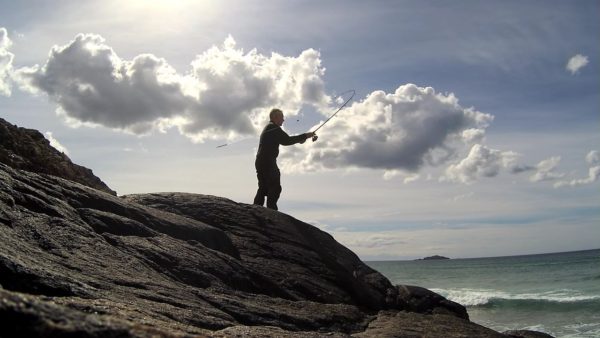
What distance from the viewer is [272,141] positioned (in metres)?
12.2

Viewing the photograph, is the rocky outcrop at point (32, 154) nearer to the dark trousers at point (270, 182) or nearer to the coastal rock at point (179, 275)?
the coastal rock at point (179, 275)

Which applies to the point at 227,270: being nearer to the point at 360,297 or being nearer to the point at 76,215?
the point at 76,215

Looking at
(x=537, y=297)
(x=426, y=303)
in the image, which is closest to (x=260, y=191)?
(x=426, y=303)

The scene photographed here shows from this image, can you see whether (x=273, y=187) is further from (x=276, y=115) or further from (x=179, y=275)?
(x=179, y=275)

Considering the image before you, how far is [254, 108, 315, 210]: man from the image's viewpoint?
12242 mm

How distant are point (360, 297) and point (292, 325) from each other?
346 centimetres

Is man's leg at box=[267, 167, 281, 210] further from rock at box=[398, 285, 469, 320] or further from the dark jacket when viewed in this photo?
rock at box=[398, 285, 469, 320]

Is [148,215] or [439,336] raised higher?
[148,215]

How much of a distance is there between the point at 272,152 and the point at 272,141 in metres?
0.27

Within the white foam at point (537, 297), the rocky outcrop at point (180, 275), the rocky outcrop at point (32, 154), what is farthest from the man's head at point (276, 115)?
the white foam at point (537, 297)

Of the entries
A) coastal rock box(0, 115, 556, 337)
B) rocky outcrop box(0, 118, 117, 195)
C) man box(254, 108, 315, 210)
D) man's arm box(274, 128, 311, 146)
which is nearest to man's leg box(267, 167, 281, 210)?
man box(254, 108, 315, 210)

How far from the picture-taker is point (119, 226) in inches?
299

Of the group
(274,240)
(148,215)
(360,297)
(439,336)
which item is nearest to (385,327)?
(439,336)

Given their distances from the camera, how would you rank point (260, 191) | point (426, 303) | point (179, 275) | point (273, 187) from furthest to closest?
point (260, 191) → point (273, 187) → point (426, 303) → point (179, 275)
